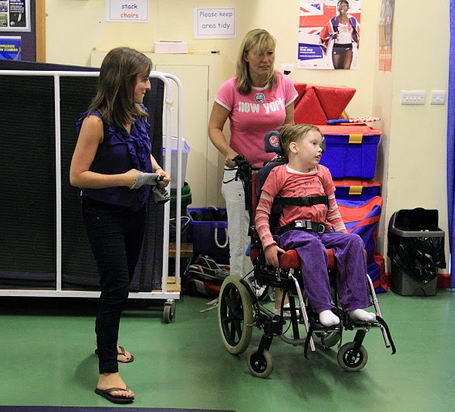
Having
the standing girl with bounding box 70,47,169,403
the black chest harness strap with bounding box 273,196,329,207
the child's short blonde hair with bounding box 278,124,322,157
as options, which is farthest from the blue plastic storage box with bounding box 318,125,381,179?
the standing girl with bounding box 70,47,169,403

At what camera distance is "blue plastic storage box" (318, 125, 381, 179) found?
4.69 m

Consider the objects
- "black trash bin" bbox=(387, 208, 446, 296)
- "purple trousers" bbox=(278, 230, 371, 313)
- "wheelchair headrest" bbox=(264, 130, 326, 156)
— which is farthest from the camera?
"black trash bin" bbox=(387, 208, 446, 296)

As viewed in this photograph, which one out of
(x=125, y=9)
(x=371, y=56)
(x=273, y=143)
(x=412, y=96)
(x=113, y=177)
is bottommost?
(x=113, y=177)

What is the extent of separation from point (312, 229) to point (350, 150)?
5.07 ft

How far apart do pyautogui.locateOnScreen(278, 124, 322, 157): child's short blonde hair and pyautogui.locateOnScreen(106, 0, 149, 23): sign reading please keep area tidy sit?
2.05m

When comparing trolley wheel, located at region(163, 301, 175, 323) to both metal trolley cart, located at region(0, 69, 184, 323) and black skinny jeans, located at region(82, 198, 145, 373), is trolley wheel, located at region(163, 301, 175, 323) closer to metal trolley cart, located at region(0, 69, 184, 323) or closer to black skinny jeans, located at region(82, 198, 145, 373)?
metal trolley cart, located at region(0, 69, 184, 323)

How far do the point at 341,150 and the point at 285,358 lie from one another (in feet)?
5.59

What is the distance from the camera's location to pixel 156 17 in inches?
201

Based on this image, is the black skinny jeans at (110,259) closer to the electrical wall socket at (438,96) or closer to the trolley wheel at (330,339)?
the trolley wheel at (330,339)

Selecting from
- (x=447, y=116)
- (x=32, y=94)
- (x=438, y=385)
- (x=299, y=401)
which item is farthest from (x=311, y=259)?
(x=447, y=116)

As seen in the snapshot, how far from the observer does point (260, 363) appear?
127 inches

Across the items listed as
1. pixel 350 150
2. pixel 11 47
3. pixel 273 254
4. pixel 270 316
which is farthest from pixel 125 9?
pixel 270 316

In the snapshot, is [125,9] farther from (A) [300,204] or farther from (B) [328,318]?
(B) [328,318]

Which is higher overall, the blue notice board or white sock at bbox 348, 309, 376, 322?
the blue notice board
